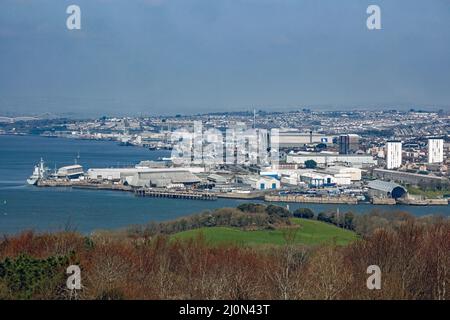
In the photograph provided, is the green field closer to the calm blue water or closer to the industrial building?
the calm blue water

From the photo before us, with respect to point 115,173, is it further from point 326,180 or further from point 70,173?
point 326,180

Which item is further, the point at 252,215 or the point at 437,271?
the point at 252,215

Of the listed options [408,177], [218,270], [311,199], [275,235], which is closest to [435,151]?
[408,177]

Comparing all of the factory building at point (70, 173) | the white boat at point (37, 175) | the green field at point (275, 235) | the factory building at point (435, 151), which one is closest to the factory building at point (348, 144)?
the factory building at point (435, 151)

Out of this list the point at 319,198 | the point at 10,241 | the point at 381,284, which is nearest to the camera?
the point at 381,284

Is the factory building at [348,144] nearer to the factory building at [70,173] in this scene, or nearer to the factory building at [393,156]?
the factory building at [393,156]
